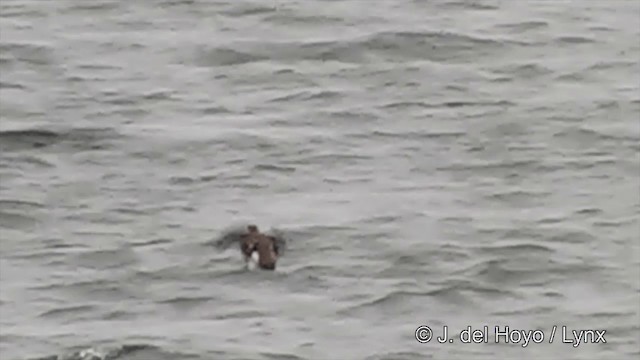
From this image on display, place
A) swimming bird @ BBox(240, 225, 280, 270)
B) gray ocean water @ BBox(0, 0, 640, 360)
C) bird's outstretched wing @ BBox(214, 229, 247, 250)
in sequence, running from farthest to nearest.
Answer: bird's outstretched wing @ BBox(214, 229, 247, 250) < swimming bird @ BBox(240, 225, 280, 270) < gray ocean water @ BBox(0, 0, 640, 360)

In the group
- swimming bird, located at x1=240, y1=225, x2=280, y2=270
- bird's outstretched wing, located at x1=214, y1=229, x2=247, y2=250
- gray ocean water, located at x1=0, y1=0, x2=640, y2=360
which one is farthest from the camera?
bird's outstretched wing, located at x1=214, y1=229, x2=247, y2=250

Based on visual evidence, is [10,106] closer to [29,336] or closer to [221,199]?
[221,199]

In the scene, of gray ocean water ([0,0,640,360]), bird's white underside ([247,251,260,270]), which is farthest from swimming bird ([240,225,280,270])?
gray ocean water ([0,0,640,360])

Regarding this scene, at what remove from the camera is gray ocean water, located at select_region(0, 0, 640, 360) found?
1248 cm

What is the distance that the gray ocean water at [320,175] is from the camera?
1248 cm

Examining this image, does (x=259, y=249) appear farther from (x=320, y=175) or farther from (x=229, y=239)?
(x=320, y=175)

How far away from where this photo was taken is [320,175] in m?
14.8

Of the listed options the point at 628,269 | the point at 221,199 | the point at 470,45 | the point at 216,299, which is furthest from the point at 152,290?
the point at 470,45

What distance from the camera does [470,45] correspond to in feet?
58.0

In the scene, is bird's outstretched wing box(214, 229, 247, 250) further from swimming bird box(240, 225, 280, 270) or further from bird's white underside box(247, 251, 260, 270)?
bird's white underside box(247, 251, 260, 270)

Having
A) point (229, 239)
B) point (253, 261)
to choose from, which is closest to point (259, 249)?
point (253, 261)

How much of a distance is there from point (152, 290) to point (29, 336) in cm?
92

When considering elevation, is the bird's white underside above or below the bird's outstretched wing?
below

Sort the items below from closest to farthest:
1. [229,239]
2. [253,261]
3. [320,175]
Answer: [253,261] < [229,239] < [320,175]
